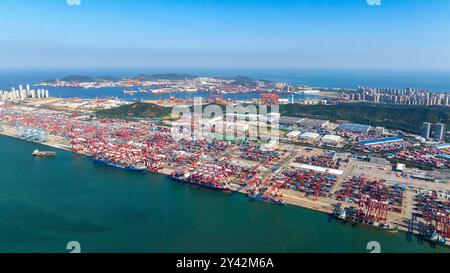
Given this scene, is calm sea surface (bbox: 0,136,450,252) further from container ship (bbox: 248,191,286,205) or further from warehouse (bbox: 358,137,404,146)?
warehouse (bbox: 358,137,404,146)

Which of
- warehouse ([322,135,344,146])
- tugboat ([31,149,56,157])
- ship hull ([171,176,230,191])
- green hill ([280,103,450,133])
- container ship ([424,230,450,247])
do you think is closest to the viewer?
container ship ([424,230,450,247])

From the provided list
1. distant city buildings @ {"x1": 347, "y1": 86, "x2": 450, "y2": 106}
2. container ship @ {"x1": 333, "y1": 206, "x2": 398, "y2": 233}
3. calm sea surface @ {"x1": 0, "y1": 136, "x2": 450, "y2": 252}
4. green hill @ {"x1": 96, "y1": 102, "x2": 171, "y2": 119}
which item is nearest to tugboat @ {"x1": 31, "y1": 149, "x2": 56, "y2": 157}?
calm sea surface @ {"x1": 0, "y1": 136, "x2": 450, "y2": 252}

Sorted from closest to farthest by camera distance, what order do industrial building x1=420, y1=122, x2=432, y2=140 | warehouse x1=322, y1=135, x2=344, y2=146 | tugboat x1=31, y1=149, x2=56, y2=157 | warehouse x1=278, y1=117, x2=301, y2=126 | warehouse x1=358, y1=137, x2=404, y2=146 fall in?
tugboat x1=31, y1=149, x2=56, y2=157
warehouse x1=358, y1=137, x2=404, y2=146
warehouse x1=322, y1=135, x2=344, y2=146
industrial building x1=420, y1=122, x2=432, y2=140
warehouse x1=278, y1=117, x2=301, y2=126

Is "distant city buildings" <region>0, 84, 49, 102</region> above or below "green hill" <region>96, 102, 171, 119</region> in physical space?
above

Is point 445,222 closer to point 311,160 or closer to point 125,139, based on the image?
point 311,160

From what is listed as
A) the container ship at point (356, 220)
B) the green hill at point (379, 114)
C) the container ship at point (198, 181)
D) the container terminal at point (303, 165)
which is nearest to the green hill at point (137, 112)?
the container terminal at point (303, 165)

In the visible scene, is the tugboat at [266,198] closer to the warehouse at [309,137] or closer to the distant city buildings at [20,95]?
the warehouse at [309,137]

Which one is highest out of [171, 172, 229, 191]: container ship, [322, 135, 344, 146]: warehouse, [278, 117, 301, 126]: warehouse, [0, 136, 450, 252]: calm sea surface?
[278, 117, 301, 126]: warehouse
